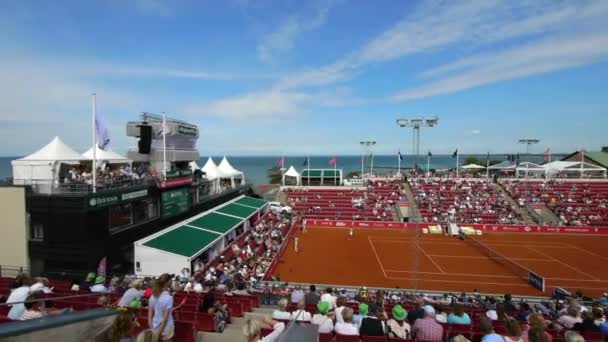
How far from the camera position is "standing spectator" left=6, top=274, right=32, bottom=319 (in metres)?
5.99

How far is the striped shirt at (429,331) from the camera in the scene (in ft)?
21.5

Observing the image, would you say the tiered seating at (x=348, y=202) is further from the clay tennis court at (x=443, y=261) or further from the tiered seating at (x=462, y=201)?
the clay tennis court at (x=443, y=261)

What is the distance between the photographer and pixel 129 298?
7.23m

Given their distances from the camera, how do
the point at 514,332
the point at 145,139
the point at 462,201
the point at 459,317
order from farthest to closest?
the point at 462,201
the point at 145,139
the point at 459,317
the point at 514,332

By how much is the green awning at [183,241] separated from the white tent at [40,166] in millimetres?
6070

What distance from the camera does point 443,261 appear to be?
2831cm

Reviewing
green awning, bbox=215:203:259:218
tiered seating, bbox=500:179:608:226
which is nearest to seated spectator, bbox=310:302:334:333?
green awning, bbox=215:203:259:218

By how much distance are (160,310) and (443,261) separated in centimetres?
2715

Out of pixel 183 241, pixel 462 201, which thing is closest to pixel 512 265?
pixel 462 201

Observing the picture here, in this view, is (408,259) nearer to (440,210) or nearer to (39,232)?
(440,210)

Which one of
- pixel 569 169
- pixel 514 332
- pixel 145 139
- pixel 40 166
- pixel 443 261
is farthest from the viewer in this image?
pixel 569 169

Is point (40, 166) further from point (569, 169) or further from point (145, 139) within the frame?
point (569, 169)

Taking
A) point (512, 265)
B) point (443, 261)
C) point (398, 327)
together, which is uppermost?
point (398, 327)

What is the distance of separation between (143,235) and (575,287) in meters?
28.2
